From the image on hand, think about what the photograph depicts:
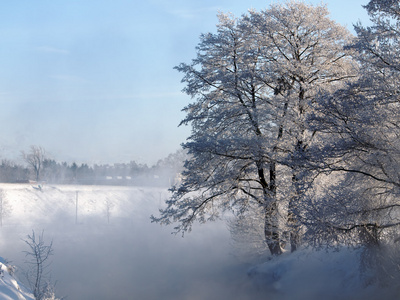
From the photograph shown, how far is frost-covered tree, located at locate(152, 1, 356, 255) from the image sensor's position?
14.3 m

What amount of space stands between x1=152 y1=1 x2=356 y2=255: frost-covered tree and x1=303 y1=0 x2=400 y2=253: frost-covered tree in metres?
3.34

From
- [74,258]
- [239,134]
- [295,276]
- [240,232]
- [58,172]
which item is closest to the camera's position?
[295,276]

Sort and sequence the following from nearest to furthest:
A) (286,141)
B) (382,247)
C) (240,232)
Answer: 1. (382,247)
2. (286,141)
3. (240,232)

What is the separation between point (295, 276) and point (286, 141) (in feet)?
14.6

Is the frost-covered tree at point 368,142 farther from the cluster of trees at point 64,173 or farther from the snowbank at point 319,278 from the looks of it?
the cluster of trees at point 64,173

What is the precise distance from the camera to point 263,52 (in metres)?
15.0

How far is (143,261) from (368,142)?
26127 mm

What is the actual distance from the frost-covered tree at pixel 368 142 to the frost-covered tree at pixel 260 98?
334 cm

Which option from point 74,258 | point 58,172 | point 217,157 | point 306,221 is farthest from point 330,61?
point 58,172

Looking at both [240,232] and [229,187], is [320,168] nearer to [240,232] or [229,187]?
[229,187]

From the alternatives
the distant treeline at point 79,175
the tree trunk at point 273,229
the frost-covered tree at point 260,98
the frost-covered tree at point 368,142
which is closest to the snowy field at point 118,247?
the tree trunk at point 273,229

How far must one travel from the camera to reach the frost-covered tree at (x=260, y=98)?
46.8 feet

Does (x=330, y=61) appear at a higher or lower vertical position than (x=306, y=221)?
higher

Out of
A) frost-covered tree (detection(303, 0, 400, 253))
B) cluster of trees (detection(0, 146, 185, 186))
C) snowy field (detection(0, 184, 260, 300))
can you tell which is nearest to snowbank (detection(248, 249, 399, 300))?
frost-covered tree (detection(303, 0, 400, 253))
